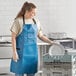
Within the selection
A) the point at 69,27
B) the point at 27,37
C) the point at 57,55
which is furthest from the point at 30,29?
the point at 69,27

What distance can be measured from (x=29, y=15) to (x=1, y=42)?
0.84 metres

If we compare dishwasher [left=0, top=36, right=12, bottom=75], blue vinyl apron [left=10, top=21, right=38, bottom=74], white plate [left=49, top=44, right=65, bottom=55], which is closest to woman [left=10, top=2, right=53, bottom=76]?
blue vinyl apron [left=10, top=21, right=38, bottom=74]

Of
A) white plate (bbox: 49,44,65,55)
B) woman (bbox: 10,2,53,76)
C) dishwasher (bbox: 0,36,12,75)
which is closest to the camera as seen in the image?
white plate (bbox: 49,44,65,55)

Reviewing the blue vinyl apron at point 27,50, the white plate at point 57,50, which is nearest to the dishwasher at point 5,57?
the blue vinyl apron at point 27,50

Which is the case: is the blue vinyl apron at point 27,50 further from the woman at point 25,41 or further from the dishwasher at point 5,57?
the dishwasher at point 5,57

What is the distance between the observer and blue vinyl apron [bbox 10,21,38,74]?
2.45 m

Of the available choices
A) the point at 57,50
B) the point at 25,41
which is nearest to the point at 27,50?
the point at 25,41

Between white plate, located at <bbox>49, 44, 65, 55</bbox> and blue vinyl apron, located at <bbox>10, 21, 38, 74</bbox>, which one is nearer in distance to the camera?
white plate, located at <bbox>49, 44, 65, 55</bbox>

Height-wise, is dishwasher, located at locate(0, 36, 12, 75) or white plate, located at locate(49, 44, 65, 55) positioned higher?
white plate, located at locate(49, 44, 65, 55)

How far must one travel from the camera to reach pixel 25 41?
8.05ft

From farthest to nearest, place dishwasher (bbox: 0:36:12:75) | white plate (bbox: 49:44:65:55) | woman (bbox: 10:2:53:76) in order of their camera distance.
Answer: dishwasher (bbox: 0:36:12:75)
woman (bbox: 10:2:53:76)
white plate (bbox: 49:44:65:55)

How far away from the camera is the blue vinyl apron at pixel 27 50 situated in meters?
2.45

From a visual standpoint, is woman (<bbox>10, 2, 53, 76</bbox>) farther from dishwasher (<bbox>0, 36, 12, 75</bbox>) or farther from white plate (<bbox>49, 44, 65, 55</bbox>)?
dishwasher (<bbox>0, 36, 12, 75</bbox>)

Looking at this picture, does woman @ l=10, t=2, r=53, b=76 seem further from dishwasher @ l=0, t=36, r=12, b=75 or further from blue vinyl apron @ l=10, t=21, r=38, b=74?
dishwasher @ l=0, t=36, r=12, b=75
